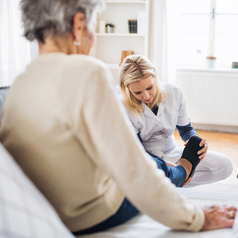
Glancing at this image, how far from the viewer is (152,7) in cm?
346

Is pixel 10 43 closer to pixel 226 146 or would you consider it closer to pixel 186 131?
pixel 186 131

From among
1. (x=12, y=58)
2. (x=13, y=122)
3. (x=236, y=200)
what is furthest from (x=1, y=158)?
(x=12, y=58)

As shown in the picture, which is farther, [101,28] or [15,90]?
[101,28]

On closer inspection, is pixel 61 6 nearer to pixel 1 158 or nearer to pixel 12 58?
pixel 1 158

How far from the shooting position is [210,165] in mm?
1760

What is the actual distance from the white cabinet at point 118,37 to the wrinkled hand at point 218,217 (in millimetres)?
2808

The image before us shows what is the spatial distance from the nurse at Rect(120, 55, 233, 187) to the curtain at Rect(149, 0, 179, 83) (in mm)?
1706

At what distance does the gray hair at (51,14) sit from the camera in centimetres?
64

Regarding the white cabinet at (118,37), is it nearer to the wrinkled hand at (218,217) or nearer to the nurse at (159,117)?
the nurse at (159,117)

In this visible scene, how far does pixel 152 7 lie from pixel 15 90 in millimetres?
3172

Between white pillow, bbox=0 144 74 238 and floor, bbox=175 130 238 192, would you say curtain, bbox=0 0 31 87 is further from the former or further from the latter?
floor, bbox=175 130 238 192

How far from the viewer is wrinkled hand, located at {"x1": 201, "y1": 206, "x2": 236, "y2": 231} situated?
76cm

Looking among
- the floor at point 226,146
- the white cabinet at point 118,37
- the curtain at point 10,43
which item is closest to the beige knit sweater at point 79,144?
the curtain at point 10,43

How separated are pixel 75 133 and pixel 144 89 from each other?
107 cm
